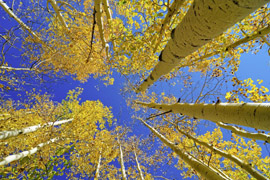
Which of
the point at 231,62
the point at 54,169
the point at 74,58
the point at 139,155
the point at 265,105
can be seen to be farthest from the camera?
the point at 139,155

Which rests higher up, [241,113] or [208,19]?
[208,19]

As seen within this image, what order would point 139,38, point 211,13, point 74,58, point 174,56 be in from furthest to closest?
point 74,58 → point 139,38 → point 174,56 → point 211,13

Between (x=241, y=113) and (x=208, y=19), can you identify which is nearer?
(x=208, y=19)

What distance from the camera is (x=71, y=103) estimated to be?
10.1 m

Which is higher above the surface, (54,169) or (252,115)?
(54,169)

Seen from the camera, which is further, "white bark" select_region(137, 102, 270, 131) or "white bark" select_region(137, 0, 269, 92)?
"white bark" select_region(137, 102, 270, 131)

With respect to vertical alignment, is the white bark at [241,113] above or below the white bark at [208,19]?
below

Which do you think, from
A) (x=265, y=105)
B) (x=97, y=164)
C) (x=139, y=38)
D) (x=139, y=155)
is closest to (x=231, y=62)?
(x=139, y=38)

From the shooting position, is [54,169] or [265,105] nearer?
[265,105]

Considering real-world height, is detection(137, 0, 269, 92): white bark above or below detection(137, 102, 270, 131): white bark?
above

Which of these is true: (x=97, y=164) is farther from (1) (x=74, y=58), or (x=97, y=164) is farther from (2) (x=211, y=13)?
(2) (x=211, y=13)

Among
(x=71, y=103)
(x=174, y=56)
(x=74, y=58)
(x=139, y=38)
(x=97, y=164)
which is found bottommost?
(x=97, y=164)

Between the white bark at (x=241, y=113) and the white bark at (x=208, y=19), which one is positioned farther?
the white bark at (x=241, y=113)

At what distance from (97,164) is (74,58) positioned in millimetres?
6426
